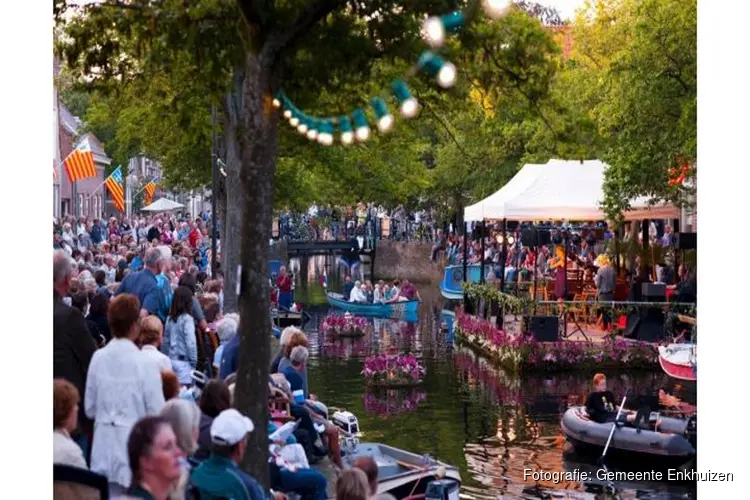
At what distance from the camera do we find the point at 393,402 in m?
26.8

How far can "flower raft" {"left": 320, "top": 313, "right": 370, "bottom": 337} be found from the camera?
1572 inches

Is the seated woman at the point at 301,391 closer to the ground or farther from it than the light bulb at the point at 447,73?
closer to the ground

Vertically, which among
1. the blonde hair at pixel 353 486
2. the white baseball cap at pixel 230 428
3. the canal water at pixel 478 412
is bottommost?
the canal water at pixel 478 412

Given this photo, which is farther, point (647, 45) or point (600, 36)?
point (600, 36)

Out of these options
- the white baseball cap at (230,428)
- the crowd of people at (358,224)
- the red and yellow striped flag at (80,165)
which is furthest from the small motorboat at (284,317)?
the crowd of people at (358,224)

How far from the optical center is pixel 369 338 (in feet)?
133

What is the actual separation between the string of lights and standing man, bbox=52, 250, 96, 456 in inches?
64.8

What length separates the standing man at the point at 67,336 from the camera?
8.51m

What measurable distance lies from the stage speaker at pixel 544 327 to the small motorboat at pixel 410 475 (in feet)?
48.4

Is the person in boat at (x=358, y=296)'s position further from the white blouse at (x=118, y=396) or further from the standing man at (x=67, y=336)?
the white blouse at (x=118, y=396)
